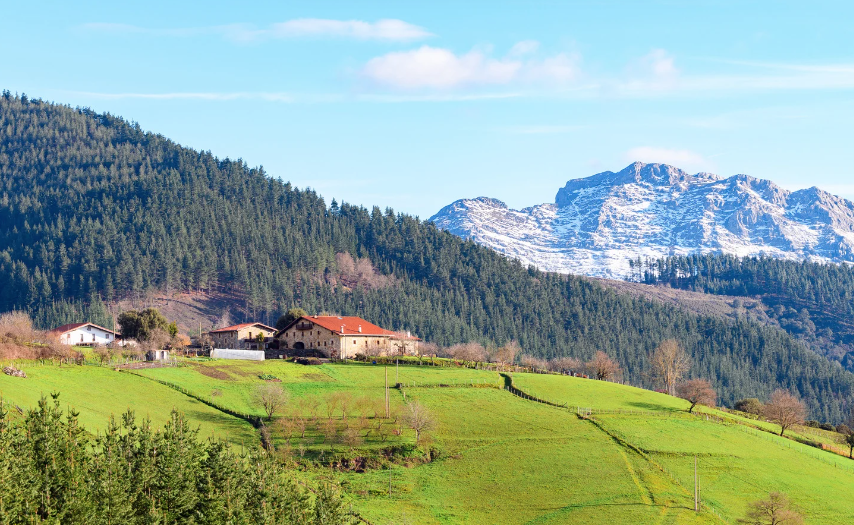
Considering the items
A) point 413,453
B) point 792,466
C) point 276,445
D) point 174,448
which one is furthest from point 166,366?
point 792,466

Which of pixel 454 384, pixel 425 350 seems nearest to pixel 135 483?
pixel 454 384

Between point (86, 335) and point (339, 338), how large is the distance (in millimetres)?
47677

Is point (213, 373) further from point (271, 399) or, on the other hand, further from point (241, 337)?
point (241, 337)

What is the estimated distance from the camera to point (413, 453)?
93938 mm

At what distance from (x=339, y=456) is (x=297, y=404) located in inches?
619

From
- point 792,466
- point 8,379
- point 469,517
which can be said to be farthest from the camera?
point 792,466

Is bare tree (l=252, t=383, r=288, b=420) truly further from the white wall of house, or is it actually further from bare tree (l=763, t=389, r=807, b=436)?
bare tree (l=763, t=389, r=807, b=436)

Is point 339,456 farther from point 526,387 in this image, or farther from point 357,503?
point 526,387

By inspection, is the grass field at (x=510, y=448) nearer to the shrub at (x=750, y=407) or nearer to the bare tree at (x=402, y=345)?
the bare tree at (x=402, y=345)

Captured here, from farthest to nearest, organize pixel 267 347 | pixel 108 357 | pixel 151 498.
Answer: pixel 267 347 < pixel 108 357 < pixel 151 498

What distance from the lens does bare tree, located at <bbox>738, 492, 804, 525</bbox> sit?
3095 inches

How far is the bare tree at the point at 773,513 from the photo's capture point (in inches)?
3095

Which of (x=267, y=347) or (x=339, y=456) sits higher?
(x=267, y=347)

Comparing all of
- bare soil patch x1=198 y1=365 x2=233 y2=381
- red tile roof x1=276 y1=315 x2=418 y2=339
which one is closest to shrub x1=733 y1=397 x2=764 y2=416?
red tile roof x1=276 y1=315 x2=418 y2=339
